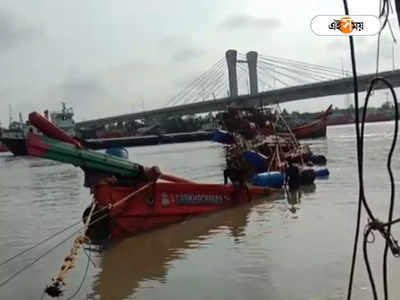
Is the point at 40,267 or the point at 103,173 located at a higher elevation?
the point at 103,173

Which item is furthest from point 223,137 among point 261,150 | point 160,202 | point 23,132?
point 23,132

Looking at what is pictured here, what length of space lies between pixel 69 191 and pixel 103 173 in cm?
1285

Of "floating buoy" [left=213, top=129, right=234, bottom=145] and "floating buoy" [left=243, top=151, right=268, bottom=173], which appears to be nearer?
"floating buoy" [left=243, top=151, right=268, bottom=173]

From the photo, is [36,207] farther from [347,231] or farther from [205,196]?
[347,231]

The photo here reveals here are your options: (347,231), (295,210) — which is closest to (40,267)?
(347,231)

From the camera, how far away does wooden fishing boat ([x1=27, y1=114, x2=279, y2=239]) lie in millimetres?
9469

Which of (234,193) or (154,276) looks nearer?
(154,276)

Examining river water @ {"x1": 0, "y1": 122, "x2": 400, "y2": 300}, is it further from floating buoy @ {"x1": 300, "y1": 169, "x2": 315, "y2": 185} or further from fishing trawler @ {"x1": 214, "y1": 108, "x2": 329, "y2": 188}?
floating buoy @ {"x1": 300, "y1": 169, "x2": 315, "y2": 185}

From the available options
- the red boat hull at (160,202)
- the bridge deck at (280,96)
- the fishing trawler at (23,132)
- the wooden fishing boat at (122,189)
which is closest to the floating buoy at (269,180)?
the red boat hull at (160,202)

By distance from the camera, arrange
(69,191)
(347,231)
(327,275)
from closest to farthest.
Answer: (327,275) < (347,231) < (69,191)

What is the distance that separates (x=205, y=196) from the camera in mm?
12430

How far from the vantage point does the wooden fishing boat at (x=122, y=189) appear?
947cm

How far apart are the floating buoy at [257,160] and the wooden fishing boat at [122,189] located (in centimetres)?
898

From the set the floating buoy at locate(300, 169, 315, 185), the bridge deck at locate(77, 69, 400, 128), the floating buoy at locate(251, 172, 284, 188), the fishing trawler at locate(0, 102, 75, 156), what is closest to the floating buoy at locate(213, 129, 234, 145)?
the floating buoy at locate(300, 169, 315, 185)
